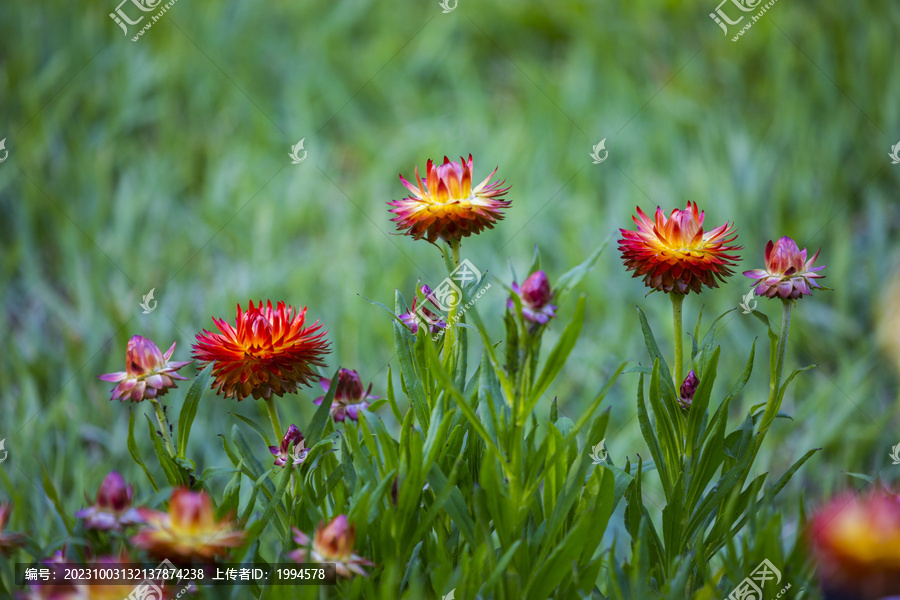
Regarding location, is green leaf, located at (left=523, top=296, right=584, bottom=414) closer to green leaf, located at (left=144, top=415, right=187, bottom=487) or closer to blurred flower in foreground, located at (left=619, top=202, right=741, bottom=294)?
blurred flower in foreground, located at (left=619, top=202, right=741, bottom=294)

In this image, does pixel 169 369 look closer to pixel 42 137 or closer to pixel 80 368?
pixel 80 368

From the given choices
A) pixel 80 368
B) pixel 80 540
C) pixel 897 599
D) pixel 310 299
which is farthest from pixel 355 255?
pixel 897 599

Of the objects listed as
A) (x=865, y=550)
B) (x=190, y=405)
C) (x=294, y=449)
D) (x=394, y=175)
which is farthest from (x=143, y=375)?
(x=394, y=175)

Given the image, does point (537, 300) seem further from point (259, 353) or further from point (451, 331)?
point (259, 353)

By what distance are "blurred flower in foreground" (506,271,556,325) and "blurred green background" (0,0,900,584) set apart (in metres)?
1.25

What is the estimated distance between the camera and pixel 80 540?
0.81m

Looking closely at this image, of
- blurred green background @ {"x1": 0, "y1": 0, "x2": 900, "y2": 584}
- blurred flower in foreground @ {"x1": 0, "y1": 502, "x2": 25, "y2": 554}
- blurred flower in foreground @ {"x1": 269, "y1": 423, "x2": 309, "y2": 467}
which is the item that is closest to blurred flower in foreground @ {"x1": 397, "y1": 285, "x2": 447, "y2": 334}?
blurred flower in foreground @ {"x1": 269, "y1": 423, "x2": 309, "y2": 467}

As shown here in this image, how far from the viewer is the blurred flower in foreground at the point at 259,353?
93 cm

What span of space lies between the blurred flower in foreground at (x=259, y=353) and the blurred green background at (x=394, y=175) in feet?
2.87

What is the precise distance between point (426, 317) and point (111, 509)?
0.43m

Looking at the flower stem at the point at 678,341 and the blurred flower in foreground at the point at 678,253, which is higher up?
the blurred flower in foreground at the point at 678,253

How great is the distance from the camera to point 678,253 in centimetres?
94

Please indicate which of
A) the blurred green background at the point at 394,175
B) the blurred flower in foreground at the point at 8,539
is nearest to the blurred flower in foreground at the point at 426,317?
the blurred flower in foreground at the point at 8,539

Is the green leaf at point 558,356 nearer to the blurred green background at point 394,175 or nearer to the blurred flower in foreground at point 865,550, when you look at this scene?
the blurred flower in foreground at point 865,550
